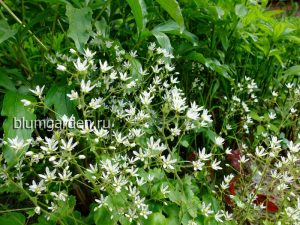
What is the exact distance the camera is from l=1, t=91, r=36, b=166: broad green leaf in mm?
1075

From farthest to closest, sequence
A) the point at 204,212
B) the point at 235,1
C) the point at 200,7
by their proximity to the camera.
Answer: the point at 235,1
the point at 200,7
the point at 204,212

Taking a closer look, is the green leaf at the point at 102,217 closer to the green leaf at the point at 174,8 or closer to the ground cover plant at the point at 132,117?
the ground cover plant at the point at 132,117

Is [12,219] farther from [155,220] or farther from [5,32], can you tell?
[5,32]

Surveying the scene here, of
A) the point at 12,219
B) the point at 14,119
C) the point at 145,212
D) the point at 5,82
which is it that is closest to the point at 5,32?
the point at 5,82

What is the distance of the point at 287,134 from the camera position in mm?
2086

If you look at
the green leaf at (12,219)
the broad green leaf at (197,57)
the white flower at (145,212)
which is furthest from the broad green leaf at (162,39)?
the green leaf at (12,219)

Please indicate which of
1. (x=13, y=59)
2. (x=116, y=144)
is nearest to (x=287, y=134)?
(x=116, y=144)

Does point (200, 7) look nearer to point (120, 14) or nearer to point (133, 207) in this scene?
point (120, 14)

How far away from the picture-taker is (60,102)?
3.96 ft

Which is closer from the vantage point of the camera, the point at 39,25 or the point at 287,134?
the point at 39,25

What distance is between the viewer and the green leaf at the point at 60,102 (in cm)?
120

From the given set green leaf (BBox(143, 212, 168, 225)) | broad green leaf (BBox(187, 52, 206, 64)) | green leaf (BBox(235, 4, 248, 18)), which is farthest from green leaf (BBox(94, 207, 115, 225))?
green leaf (BBox(235, 4, 248, 18))

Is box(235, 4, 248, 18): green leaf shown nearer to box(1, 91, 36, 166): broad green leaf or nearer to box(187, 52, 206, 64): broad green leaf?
box(187, 52, 206, 64): broad green leaf

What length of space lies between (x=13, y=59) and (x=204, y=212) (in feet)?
2.88
